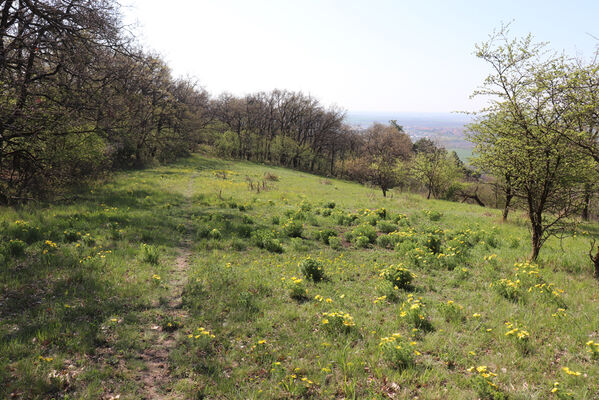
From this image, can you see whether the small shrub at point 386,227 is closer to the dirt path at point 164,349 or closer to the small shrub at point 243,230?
the small shrub at point 243,230

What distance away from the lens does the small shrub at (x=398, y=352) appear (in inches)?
187

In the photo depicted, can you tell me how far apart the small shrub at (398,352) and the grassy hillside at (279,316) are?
2cm

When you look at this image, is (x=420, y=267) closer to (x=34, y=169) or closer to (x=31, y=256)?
(x=31, y=256)

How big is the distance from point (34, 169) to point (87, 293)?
7311 millimetres

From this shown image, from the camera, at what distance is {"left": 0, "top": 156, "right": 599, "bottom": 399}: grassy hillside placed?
433 cm

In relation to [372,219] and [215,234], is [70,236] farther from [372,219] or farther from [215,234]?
[372,219]

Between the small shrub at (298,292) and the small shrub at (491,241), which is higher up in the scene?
the small shrub at (491,241)

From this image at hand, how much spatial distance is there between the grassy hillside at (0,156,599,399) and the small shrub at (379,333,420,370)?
0.02 metres

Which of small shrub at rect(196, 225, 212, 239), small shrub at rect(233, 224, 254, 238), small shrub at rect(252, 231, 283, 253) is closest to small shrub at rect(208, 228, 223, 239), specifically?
small shrub at rect(196, 225, 212, 239)

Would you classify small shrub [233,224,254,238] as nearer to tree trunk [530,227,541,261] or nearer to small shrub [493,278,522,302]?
small shrub [493,278,522,302]

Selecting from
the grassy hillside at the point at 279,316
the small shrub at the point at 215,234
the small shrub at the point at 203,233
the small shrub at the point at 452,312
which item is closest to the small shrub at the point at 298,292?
the grassy hillside at the point at 279,316

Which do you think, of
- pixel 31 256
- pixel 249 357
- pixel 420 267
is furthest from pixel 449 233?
pixel 31 256

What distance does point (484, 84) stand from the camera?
9797 mm

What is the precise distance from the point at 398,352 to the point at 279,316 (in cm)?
252
